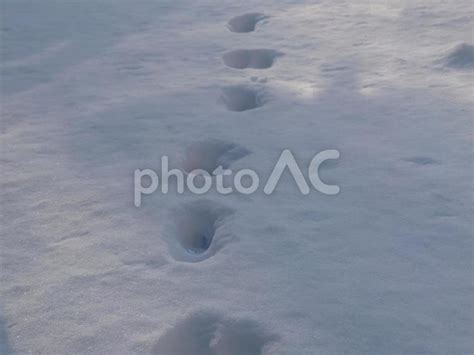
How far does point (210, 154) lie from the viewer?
2.47m

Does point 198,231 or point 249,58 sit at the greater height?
point 249,58

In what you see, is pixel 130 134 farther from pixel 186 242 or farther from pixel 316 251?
pixel 316 251

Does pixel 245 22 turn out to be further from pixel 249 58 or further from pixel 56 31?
pixel 56 31

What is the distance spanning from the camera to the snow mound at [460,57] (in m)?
2.88

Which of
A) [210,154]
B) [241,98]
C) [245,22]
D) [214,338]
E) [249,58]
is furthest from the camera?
[245,22]

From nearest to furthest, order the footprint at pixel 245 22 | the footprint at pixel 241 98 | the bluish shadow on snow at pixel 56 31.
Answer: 1. the footprint at pixel 241 98
2. the bluish shadow on snow at pixel 56 31
3. the footprint at pixel 245 22

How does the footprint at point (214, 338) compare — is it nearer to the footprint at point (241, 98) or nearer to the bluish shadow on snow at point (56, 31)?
the footprint at point (241, 98)

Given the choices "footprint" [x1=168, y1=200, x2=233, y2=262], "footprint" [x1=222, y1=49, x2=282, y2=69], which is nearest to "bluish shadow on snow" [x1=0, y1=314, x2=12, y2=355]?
"footprint" [x1=168, y1=200, x2=233, y2=262]

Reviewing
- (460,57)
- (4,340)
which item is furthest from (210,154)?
(460,57)

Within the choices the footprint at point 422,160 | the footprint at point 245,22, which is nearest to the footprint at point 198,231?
the footprint at point 422,160

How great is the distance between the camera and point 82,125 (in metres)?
2.63

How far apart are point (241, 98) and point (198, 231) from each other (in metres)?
0.95

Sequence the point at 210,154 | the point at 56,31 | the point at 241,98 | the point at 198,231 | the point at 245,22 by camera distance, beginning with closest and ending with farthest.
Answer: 1. the point at 198,231
2. the point at 210,154
3. the point at 241,98
4. the point at 56,31
5. the point at 245,22

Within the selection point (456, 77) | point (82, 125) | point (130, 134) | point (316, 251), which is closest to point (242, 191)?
point (316, 251)
